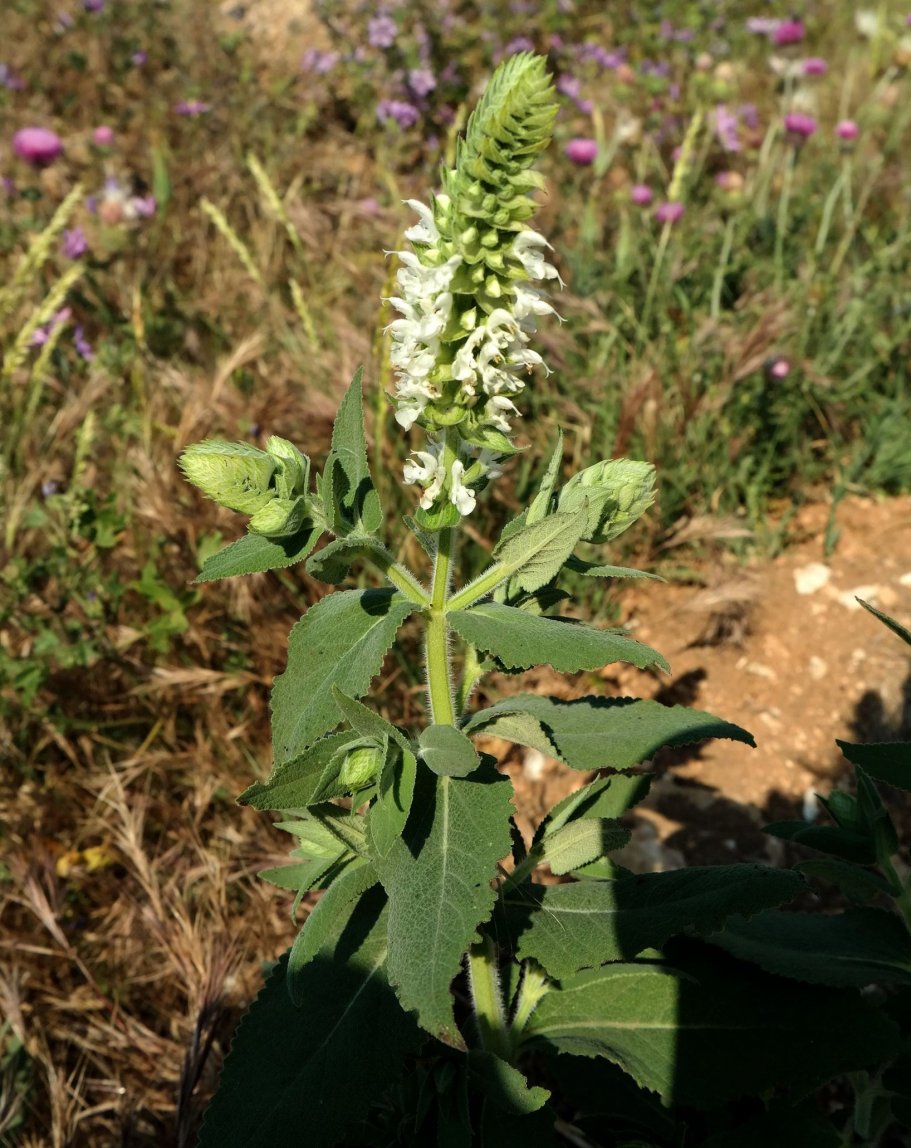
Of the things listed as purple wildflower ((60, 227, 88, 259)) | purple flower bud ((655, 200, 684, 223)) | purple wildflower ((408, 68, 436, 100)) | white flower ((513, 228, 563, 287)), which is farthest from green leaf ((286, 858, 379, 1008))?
purple wildflower ((408, 68, 436, 100))

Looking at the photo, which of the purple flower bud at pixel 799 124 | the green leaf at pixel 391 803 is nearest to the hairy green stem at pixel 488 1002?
the green leaf at pixel 391 803

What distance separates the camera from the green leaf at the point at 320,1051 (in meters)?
1.30

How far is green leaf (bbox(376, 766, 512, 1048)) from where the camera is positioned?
1163 millimetres

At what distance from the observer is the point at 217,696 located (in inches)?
103

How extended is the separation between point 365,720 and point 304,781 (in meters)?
0.12

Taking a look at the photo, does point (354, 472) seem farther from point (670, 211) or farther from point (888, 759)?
point (670, 211)

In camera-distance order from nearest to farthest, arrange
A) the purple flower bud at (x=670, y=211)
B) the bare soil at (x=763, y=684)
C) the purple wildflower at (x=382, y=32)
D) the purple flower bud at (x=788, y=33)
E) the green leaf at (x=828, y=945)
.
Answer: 1. the green leaf at (x=828, y=945)
2. the bare soil at (x=763, y=684)
3. the purple flower bud at (x=670, y=211)
4. the purple flower bud at (x=788, y=33)
5. the purple wildflower at (x=382, y=32)

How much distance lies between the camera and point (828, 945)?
1560 millimetres

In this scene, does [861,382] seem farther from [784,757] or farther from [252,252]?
[252,252]

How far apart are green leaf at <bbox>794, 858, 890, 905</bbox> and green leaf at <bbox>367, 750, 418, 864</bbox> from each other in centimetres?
67

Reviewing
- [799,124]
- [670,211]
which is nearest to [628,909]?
[670,211]

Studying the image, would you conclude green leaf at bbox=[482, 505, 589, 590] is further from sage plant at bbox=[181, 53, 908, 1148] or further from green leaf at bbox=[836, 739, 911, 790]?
green leaf at bbox=[836, 739, 911, 790]

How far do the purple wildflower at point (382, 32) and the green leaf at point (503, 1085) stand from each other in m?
5.25

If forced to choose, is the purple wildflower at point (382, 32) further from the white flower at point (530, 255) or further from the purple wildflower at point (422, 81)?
the white flower at point (530, 255)
